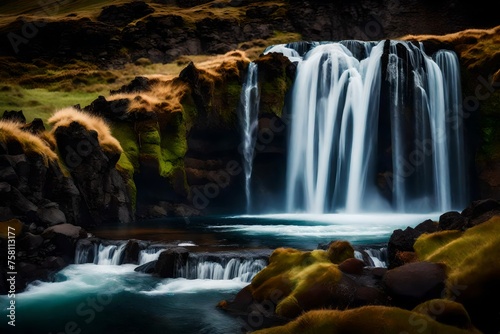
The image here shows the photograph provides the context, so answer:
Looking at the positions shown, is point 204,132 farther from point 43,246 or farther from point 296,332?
point 296,332

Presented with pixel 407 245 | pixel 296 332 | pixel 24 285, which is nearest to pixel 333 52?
pixel 407 245

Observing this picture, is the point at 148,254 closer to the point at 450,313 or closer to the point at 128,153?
the point at 450,313

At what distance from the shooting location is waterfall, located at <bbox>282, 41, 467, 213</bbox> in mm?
42688

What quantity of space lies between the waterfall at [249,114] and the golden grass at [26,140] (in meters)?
19.9

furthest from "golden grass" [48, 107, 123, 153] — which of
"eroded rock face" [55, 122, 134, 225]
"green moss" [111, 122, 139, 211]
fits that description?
"green moss" [111, 122, 139, 211]

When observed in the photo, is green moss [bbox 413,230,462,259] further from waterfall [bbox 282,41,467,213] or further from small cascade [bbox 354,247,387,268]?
waterfall [bbox 282,41,467,213]

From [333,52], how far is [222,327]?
124 ft

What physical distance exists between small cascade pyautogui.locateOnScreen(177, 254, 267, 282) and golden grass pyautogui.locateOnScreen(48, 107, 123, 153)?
17.4m

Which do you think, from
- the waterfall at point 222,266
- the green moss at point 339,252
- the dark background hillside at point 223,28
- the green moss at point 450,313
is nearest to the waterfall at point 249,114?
the waterfall at point 222,266

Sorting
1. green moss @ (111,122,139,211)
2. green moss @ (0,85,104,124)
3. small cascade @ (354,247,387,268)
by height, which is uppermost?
green moss @ (0,85,104,124)

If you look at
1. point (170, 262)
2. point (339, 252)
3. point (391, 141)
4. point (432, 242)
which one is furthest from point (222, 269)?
point (391, 141)

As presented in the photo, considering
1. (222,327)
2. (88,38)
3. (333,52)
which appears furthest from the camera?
(88,38)

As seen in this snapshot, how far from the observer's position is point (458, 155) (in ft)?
141

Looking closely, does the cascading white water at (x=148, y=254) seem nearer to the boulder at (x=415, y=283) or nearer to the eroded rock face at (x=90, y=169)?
the eroded rock face at (x=90, y=169)
